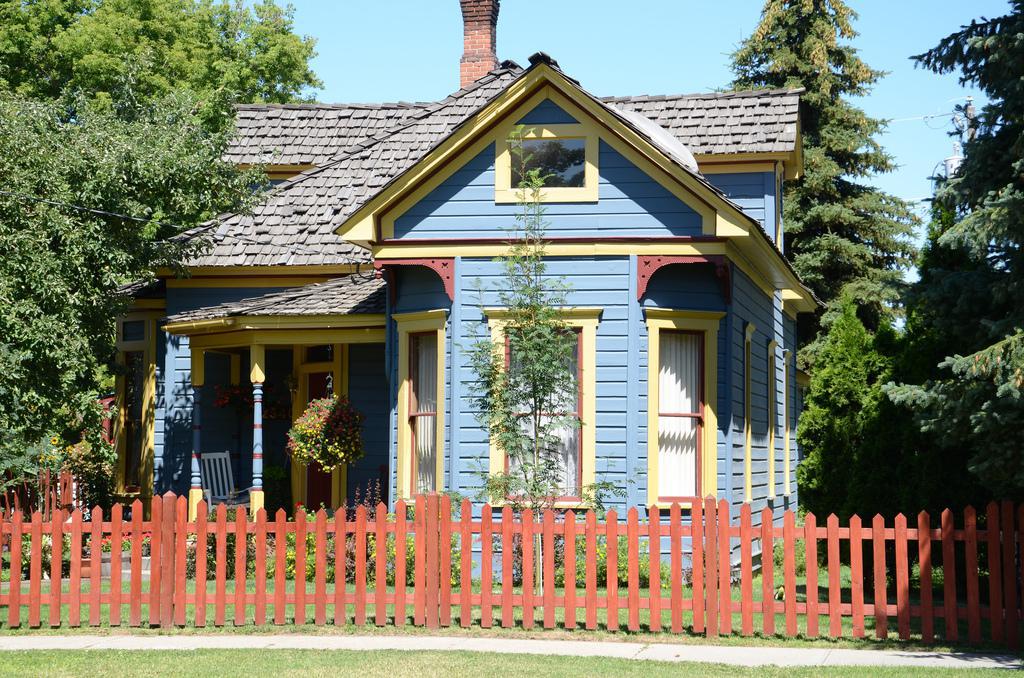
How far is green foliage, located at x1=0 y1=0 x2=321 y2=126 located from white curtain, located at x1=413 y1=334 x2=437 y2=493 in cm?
1924

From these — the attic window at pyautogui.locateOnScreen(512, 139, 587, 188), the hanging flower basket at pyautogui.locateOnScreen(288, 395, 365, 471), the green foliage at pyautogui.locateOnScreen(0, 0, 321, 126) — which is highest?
the green foliage at pyautogui.locateOnScreen(0, 0, 321, 126)

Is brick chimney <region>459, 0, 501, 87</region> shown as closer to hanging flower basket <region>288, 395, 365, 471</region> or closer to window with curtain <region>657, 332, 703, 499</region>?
hanging flower basket <region>288, 395, 365, 471</region>

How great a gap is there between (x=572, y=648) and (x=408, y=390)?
6.20 meters

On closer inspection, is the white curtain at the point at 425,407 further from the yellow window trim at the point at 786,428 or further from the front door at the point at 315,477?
the yellow window trim at the point at 786,428

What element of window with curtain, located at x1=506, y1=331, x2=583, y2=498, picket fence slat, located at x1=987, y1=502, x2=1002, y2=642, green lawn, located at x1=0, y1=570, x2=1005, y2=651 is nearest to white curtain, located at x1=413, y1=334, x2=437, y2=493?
window with curtain, located at x1=506, y1=331, x2=583, y2=498

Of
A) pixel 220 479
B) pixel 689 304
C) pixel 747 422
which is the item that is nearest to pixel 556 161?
pixel 689 304

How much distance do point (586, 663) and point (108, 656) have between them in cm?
395

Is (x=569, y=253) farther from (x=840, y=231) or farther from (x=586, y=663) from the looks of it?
Answer: (x=840, y=231)

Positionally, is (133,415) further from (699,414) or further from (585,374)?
(699,414)

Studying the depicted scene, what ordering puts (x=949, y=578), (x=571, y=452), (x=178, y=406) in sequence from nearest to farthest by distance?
(x=949, y=578), (x=571, y=452), (x=178, y=406)

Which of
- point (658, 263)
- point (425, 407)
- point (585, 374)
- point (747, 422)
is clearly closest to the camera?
point (658, 263)

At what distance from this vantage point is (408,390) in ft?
54.3

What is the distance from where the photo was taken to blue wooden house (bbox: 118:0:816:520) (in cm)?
1553

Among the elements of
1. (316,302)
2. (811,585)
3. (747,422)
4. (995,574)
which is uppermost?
(316,302)
